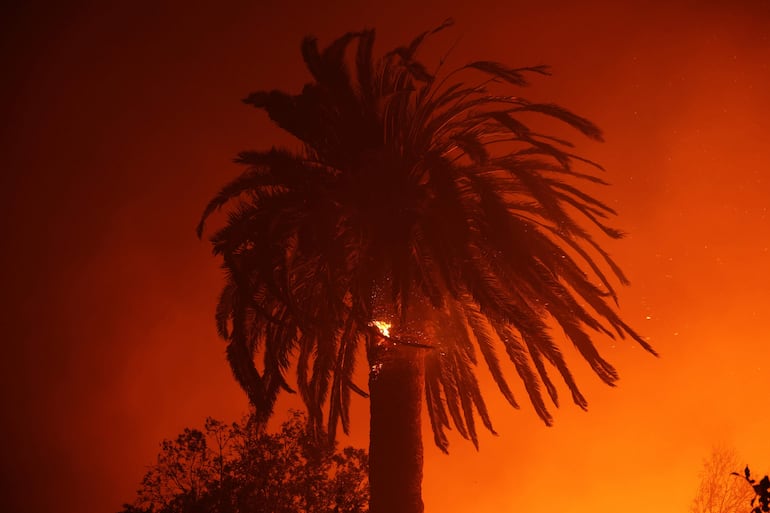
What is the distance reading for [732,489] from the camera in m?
21.1

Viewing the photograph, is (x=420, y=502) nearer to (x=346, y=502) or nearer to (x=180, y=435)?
(x=346, y=502)

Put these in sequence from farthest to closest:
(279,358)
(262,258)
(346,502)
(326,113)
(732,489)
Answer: (732,489), (346,502), (279,358), (326,113), (262,258)

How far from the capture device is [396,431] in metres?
11.7

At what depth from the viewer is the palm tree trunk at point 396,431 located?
1152 cm

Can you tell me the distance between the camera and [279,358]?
12922 mm

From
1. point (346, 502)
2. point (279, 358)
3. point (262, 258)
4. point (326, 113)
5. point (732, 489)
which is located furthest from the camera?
point (732, 489)

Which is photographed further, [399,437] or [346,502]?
[346,502]

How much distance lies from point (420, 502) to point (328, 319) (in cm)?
284

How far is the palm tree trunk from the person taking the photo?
11.5m

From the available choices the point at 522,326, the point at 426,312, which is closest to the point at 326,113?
the point at 426,312

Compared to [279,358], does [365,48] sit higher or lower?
higher

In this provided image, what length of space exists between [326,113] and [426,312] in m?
3.18

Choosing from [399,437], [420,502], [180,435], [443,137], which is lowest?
[420,502]

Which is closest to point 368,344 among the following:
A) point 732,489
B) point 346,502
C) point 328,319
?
point 328,319
